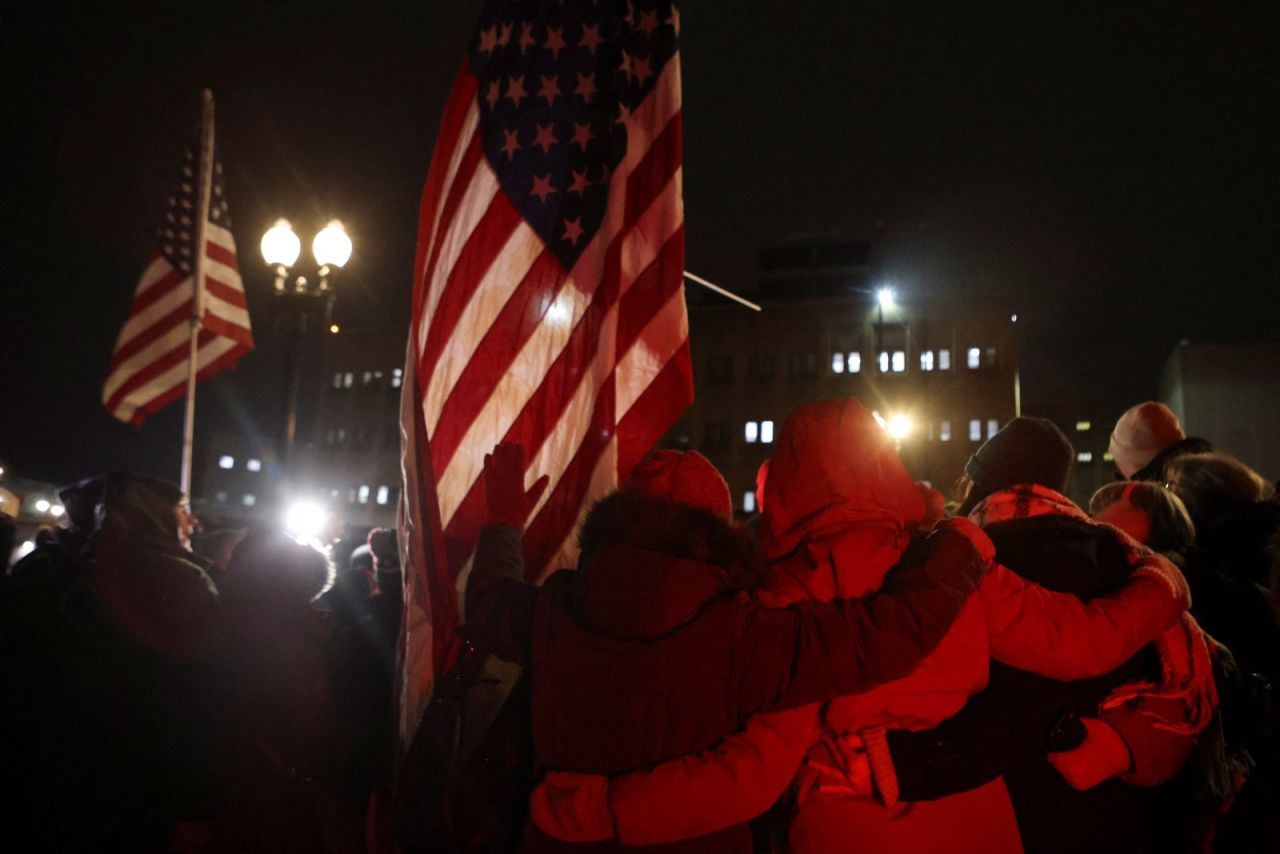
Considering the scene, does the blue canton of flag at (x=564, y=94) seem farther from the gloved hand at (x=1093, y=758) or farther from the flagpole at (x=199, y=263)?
A: the flagpole at (x=199, y=263)

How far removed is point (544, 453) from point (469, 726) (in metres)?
1.26

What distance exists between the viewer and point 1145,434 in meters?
5.08

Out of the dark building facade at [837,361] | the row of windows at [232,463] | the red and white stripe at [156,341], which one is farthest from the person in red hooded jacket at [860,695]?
the row of windows at [232,463]

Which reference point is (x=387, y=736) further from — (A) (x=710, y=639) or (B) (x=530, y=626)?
(A) (x=710, y=639)

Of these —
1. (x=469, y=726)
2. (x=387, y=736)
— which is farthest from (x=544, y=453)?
(x=387, y=736)

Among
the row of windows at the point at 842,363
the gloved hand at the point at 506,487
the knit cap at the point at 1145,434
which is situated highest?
the row of windows at the point at 842,363

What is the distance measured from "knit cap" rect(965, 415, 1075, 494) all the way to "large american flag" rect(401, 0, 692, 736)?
1.40 meters

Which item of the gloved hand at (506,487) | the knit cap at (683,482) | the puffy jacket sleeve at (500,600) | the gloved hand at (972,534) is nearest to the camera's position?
the gloved hand at (972,534)

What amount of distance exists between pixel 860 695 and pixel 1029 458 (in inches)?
53.1

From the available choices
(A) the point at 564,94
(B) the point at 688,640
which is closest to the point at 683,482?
(B) the point at 688,640

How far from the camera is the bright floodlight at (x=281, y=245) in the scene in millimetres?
8938

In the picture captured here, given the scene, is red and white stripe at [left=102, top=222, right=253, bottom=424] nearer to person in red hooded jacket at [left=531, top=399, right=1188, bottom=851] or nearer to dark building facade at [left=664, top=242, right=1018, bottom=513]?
person in red hooded jacket at [left=531, top=399, right=1188, bottom=851]

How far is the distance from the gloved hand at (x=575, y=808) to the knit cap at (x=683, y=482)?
0.84 m

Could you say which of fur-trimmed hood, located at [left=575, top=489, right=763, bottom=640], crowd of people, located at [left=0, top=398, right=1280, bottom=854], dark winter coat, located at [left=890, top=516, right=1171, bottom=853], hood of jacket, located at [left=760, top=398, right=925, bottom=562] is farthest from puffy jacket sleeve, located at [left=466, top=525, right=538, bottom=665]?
dark winter coat, located at [left=890, top=516, right=1171, bottom=853]
